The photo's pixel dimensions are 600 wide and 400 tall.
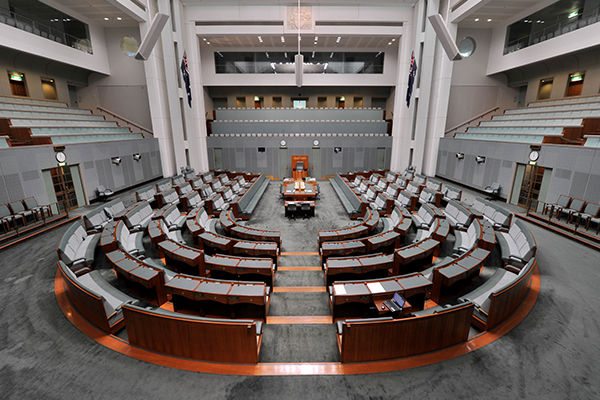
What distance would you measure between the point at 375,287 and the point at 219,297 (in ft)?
8.66

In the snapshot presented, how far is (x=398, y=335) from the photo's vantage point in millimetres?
3463

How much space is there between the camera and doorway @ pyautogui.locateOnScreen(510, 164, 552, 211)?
31.4 feet

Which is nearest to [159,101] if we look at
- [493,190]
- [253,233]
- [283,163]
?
[283,163]

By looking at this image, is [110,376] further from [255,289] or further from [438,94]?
[438,94]

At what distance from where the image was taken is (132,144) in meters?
13.5

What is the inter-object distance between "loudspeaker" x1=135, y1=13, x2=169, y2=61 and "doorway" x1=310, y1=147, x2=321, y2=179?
40.4ft

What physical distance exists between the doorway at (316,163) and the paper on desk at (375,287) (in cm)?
1499

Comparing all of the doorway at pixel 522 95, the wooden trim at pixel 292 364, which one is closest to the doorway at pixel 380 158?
the doorway at pixel 522 95

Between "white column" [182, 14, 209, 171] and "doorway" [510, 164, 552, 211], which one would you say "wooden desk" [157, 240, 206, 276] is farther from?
"white column" [182, 14, 209, 171]

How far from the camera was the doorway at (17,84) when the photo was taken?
43.2 feet

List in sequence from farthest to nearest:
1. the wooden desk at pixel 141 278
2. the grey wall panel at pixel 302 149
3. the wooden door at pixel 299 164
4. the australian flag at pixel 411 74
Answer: the grey wall panel at pixel 302 149 < the wooden door at pixel 299 164 < the australian flag at pixel 411 74 < the wooden desk at pixel 141 278

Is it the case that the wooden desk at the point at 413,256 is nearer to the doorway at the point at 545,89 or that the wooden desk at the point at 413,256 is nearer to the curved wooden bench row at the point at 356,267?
the curved wooden bench row at the point at 356,267

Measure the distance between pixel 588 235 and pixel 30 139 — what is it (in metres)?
18.0

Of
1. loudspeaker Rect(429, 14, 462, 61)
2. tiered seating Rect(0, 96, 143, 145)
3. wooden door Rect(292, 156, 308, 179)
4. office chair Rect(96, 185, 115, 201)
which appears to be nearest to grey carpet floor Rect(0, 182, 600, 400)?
loudspeaker Rect(429, 14, 462, 61)
